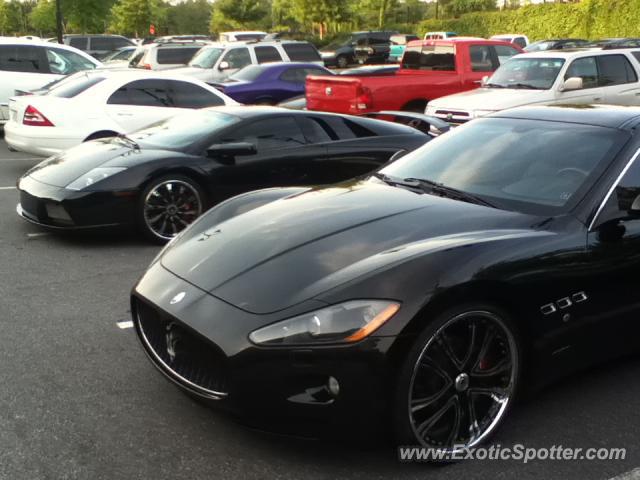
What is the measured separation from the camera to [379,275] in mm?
3176

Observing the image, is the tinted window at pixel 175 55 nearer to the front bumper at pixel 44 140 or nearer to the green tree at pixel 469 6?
the front bumper at pixel 44 140

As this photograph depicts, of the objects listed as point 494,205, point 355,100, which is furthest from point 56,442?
point 355,100

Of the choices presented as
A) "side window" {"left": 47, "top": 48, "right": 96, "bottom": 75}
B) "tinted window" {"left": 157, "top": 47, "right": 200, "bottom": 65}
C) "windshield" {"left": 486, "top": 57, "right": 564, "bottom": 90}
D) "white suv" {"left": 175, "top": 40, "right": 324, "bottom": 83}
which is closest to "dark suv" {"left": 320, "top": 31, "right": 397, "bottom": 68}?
"tinted window" {"left": 157, "top": 47, "right": 200, "bottom": 65}

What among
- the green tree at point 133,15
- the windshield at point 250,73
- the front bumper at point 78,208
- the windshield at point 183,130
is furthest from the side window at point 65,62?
the green tree at point 133,15

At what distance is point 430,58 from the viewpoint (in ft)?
48.1

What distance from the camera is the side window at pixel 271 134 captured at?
7.35 metres

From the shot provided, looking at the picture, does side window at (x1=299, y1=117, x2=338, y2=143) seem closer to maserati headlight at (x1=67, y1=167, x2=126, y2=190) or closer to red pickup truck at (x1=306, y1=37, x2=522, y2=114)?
maserati headlight at (x1=67, y1=167, x2=126, y2=190)

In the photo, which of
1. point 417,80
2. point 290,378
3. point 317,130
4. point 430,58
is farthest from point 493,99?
point 290,378

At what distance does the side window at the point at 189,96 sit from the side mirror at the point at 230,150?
4570 mm

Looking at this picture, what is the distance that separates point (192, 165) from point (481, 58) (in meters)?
9.38

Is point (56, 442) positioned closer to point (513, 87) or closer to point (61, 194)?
point (61, 194)

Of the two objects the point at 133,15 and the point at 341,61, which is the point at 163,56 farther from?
the point at 133,15

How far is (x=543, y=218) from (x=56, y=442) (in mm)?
2535

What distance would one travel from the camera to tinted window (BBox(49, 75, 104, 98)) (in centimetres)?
1072
